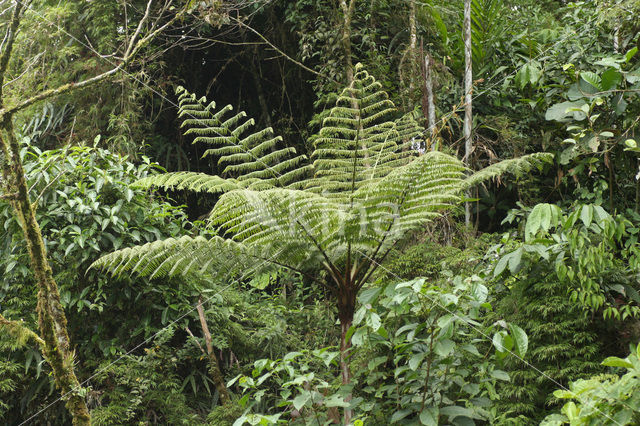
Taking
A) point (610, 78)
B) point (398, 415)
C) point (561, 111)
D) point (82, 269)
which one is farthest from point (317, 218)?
point (610, 78)

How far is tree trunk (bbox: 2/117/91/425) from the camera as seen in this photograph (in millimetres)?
2297

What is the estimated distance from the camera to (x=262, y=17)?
493 cm

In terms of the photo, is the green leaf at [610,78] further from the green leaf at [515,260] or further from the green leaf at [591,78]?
the green leaf at [515,260]

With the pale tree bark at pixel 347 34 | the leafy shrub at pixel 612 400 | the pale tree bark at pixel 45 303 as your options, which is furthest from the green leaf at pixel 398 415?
the pale tree bark at pixel 347 34

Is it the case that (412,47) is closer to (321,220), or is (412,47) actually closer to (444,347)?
(321,220)

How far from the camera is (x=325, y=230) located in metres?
2.22

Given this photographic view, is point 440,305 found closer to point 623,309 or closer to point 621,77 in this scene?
point 623,309

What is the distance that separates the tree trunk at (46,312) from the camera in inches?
90.4

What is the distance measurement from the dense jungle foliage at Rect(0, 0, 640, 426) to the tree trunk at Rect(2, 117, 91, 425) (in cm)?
1

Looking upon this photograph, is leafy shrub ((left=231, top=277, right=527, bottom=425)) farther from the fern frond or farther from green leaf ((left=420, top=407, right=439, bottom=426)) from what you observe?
the fern frond

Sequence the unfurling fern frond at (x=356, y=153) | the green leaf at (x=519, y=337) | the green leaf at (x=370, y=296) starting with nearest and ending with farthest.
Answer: the green leaf at (x=519, y=337)
the green leaf at (x=370, y=296)
the unfurling fern frond at (x=356, y=153)

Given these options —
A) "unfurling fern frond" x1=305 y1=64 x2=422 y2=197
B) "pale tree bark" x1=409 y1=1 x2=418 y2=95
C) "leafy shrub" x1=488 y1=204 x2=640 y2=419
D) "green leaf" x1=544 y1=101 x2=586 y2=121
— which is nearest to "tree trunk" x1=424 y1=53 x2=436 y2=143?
"pale tree bark" x1=409 y1=1 x2=418 y2=95

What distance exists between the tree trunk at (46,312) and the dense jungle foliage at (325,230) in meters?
0.01

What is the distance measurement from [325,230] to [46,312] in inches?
46.6
